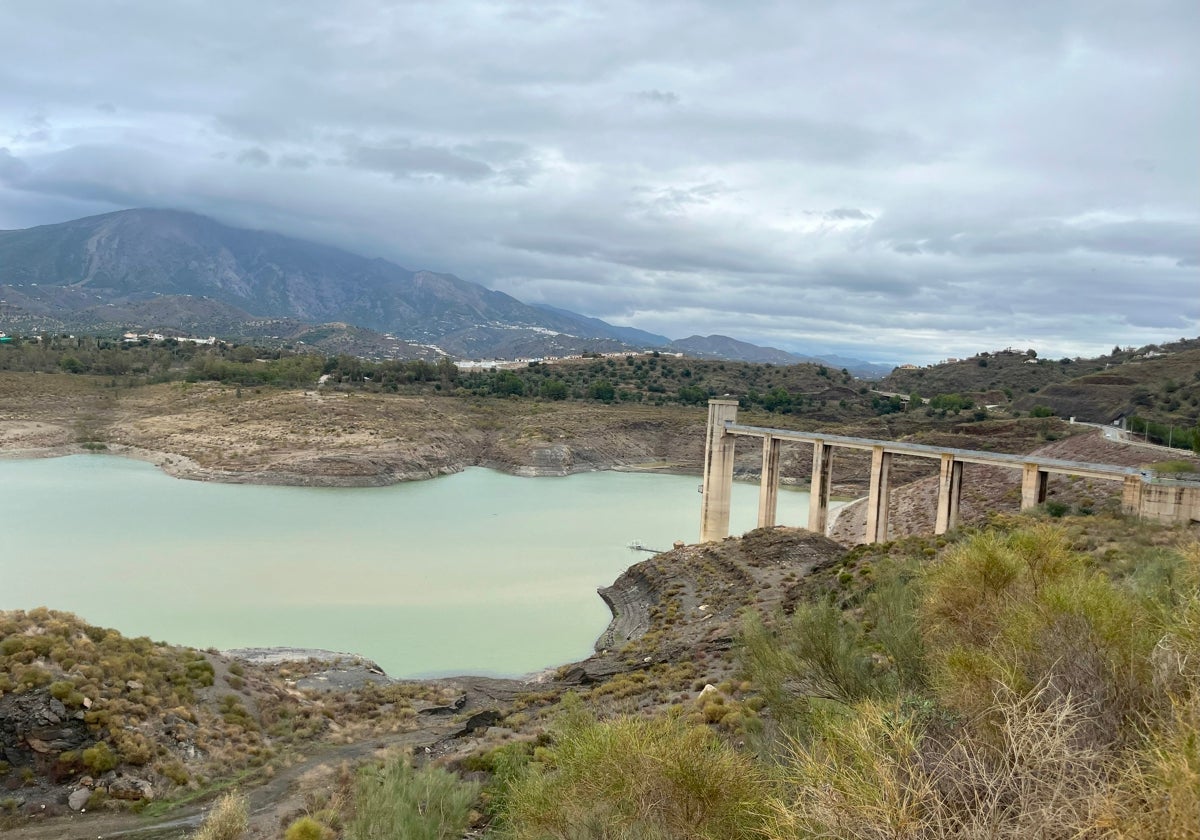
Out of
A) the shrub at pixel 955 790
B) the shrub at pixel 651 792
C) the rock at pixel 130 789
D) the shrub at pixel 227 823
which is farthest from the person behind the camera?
the rock at pixel 130 789


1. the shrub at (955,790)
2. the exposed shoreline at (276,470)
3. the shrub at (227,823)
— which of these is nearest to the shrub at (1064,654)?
the shrub at (955,790)

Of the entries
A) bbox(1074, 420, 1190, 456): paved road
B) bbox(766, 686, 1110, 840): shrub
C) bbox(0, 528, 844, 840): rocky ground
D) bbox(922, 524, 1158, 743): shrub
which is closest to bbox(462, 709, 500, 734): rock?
bbox(0, 528, 844, 840): rocky ground

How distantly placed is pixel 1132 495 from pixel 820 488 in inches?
507

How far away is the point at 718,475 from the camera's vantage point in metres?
36.9

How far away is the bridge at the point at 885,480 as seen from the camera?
19.5 meters

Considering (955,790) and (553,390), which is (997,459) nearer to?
(955,790)

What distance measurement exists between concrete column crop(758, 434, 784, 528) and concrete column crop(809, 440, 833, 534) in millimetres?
2290

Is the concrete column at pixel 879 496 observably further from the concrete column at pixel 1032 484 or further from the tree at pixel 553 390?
the tree at pixel 553 390

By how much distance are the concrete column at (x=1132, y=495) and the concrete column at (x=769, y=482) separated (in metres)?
15.2

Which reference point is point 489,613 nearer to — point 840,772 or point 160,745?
point 160,745

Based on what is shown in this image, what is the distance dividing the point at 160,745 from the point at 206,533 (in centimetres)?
2419

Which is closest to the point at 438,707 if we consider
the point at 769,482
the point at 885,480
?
the point at 885,480

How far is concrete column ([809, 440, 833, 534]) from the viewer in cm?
3159

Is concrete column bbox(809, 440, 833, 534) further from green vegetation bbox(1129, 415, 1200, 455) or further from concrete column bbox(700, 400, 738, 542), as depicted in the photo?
green vegetation bbox(1129, 415, 1200, 455)
